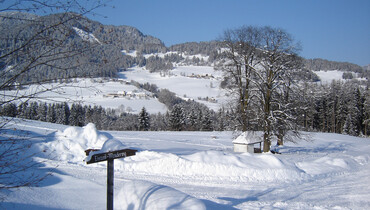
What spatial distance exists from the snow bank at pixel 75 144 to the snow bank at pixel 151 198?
28.6 ft

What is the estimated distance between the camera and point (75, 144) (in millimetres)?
15211

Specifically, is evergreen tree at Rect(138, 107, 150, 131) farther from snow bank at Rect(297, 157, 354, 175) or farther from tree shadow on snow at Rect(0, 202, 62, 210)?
tree shadow on snow at Rect(0, 202, 62, 210)

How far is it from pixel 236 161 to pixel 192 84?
481 ft

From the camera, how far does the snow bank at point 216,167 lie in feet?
36.7

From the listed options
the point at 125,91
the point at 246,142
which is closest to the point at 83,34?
the point at 246,142

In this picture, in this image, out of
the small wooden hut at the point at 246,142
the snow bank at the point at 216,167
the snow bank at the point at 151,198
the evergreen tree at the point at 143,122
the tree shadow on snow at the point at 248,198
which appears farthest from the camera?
the evergreen tree at the point at 143,122

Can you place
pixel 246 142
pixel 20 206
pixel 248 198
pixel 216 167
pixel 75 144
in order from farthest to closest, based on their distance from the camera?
pixel 246 142 → pixel 75 144 → pixel 216 167 → pixel 248 198 → pixel 20 206

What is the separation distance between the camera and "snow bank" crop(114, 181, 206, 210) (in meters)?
4.63

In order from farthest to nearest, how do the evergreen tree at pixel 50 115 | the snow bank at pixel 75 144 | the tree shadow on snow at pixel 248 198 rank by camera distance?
the evergreen tree at pixel 50 115
the snow bank at pixel 75 144
the tree shadow on snow at pixel 248 198

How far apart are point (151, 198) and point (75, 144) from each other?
12.0m

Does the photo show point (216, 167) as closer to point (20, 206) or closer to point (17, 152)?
point (20, 206)

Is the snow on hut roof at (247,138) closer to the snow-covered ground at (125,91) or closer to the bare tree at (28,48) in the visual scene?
the snow-covered ground at (125,91)

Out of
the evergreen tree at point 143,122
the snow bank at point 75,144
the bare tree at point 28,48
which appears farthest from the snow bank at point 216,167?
the evergreen tree at point 143,122

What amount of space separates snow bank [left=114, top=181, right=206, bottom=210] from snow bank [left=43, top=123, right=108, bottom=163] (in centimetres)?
873
